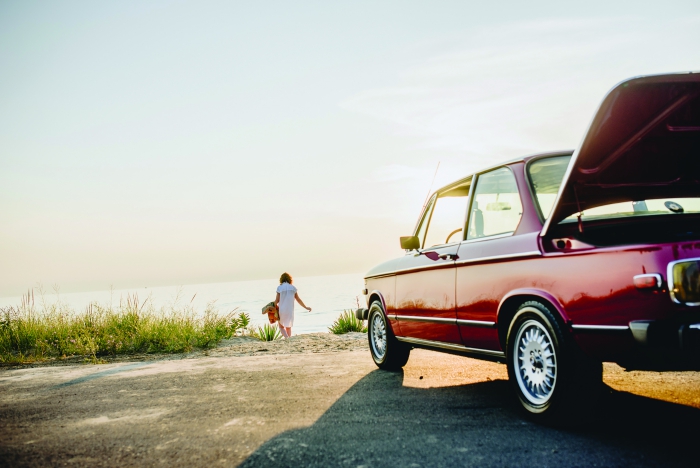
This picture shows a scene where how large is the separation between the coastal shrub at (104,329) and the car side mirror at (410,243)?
607 centimetres

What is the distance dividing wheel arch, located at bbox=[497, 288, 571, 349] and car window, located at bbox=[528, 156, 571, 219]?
28.4 inches

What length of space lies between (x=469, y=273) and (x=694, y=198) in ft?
6.24

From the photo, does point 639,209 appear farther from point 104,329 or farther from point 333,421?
point 104,329

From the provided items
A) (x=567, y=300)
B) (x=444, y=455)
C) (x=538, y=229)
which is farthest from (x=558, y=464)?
(x=538, y=229)

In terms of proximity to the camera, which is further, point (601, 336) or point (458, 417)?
point (458, 417)

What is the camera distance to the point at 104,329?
1189 cm

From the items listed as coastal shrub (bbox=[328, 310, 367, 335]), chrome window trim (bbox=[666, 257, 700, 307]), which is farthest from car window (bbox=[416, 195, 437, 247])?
coastal shrub (bbox=[328, 310, 367, 335])

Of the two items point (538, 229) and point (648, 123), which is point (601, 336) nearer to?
point (538, 229)

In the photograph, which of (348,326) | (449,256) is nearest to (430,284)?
(449,256)

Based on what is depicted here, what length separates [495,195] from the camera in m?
5.20

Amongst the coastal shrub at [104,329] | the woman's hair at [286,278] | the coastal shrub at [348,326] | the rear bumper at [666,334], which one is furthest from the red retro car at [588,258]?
the woman's hair at [286,278]

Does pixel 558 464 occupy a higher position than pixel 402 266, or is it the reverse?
pixel 402 266

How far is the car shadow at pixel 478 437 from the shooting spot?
138 inches

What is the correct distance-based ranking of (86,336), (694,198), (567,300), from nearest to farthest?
1. (567,300)
2. (694,198)
3. (86,336)
